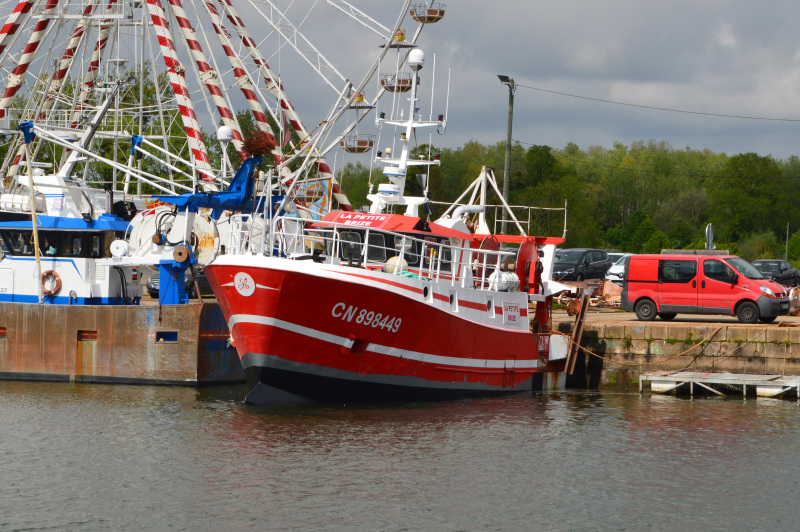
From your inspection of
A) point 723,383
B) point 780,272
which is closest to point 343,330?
point 723,383

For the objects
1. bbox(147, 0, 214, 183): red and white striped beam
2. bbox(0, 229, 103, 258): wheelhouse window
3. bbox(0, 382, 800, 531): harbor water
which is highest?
bbox(147, 0, 214, 183): red and white striped beam

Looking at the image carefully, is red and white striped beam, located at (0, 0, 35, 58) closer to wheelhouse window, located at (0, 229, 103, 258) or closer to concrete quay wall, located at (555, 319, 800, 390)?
Result: wheelhouse window, located at (0, 229, 103, 258)

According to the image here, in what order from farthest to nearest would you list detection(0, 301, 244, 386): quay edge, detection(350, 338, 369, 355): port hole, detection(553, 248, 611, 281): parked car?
detection(553, 248, 611, 281): parked car < detection(0, 301, 244, 386): quay edge < detection(350, 338, 369, 355): port hole

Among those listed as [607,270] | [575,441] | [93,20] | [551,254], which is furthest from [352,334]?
[607,270]

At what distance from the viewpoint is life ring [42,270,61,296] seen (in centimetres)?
2819

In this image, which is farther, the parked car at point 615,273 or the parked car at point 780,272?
the parked car at point 780,272

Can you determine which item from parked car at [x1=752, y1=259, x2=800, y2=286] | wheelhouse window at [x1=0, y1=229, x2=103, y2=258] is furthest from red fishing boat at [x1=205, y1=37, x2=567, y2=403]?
parked car at [x1=752, y1=259, x2=800, y2=286]

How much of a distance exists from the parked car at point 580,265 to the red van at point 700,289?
12.4 meters

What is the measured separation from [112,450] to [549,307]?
13.3m

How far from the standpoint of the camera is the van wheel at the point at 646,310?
2942 centimetres

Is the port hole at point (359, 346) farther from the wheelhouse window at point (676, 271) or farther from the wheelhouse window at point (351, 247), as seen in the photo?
the wheelhouse window at point (676, 271)

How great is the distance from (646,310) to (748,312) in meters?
2.87

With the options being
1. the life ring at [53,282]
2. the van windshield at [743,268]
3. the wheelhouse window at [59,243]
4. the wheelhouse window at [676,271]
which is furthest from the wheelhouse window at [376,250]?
the van windshield at [743,268]

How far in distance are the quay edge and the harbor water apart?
2.06 metres
